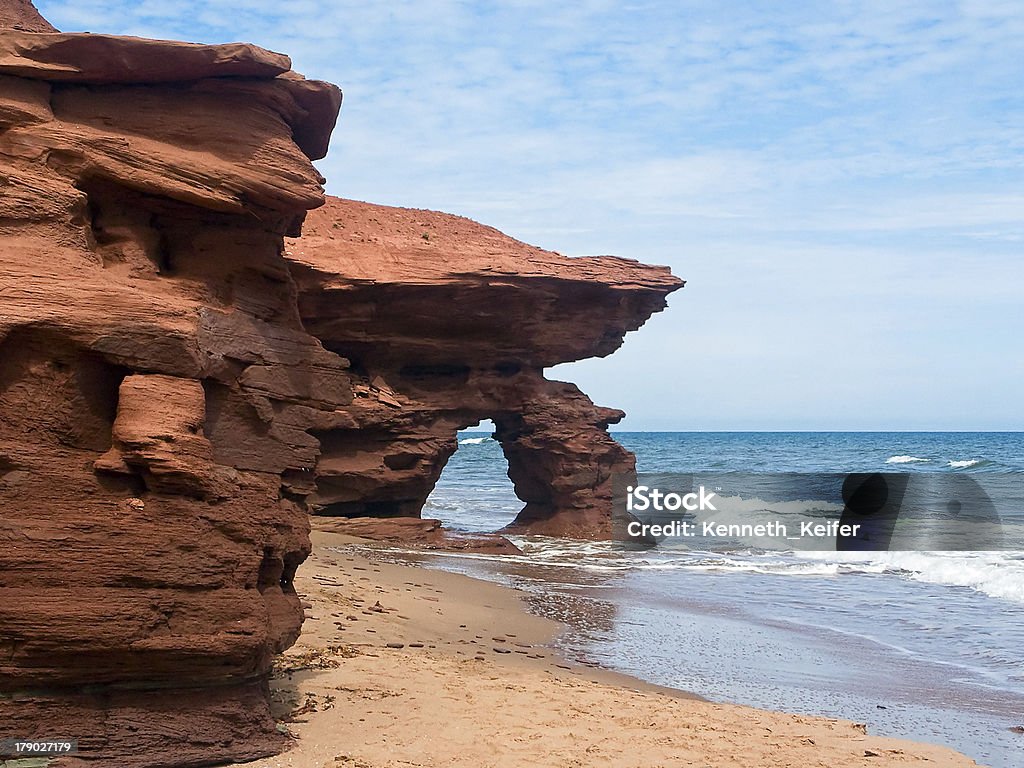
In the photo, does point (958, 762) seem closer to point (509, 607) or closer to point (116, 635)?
point (116, 635)

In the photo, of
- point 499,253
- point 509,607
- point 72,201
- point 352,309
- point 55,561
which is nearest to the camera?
point 55,561

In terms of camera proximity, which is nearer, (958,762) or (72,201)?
(72,201)

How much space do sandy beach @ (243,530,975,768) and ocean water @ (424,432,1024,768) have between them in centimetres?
90

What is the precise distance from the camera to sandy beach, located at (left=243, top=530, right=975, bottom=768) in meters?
6.59

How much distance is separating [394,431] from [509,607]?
9.26m

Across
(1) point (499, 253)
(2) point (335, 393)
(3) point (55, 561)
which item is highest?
(1) point (499, 253)

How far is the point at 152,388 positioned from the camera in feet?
19.4

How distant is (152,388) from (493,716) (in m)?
3.36

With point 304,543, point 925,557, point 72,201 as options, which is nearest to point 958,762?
point 304,543

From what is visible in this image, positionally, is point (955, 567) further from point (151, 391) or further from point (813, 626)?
point (151, 391)

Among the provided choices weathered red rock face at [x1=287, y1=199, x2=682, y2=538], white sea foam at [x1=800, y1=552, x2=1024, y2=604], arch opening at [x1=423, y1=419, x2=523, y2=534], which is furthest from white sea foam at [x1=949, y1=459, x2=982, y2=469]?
weathered red rock face at [x1=287, y1=199, x2=682, y2=538]

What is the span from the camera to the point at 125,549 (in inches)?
223

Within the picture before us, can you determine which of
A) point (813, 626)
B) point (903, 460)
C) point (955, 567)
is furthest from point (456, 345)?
point (903, 460)

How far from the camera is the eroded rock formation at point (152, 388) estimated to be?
5.59 m
